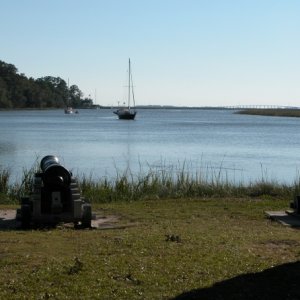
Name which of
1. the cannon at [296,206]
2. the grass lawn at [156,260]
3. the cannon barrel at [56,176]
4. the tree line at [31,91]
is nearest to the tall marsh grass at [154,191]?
the cannon at [296,206]

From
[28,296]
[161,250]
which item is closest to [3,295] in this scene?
[28,296]

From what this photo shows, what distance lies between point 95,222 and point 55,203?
711 millimetres

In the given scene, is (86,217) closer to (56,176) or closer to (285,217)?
(56,176)

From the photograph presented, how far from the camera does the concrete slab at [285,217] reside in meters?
9.67

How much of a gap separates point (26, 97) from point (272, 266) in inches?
5954

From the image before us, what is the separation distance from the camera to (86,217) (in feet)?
30.1

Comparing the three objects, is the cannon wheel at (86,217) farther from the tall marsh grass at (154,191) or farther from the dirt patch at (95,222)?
the tall marsh grass at (154,191)

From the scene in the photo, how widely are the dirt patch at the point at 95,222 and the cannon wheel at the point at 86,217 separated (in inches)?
3.7

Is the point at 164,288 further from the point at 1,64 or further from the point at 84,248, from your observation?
the point at 1,64

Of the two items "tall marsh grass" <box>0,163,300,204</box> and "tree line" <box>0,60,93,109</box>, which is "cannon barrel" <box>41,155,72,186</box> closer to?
"tall marsh grass" <box>0,163,300,204</box>

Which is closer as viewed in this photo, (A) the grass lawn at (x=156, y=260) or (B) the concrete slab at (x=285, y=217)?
(A) the grass lawn at (x=156, y=260)

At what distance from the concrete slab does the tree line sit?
5223 inches

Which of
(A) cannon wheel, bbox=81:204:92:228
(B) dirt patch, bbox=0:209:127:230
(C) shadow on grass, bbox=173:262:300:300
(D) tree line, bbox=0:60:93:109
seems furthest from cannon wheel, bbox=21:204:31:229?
(D) tree line, bbox=0:60:93:109

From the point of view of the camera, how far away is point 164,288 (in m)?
5.67
